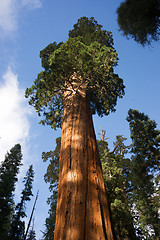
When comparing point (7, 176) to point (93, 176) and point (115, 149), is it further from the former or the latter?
point (93, 176)

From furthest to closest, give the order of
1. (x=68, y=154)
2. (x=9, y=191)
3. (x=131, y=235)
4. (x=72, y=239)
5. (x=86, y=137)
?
(x=9, y=191), (x=131, y=235), (x=86, y=137), (x=68, y=154), (x=72, y=239)

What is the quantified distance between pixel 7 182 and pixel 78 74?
1778cm

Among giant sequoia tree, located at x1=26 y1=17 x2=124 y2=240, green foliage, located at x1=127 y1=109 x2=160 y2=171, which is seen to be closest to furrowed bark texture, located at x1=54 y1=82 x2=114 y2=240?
giant sequoia tree, located at x1=26 y1=17 x2=124 y2=240

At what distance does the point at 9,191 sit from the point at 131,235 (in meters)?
16.0

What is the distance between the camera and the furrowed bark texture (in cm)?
211

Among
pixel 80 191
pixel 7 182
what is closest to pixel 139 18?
pixel 80 191

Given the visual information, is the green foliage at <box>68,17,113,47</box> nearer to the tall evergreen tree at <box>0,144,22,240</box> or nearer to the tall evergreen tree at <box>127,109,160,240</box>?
the tall evergreen tree at <box>127,109,160,240</box>

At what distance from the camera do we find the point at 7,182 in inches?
725

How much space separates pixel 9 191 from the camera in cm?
1795

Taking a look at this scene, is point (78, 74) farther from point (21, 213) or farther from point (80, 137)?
point (21, 213)

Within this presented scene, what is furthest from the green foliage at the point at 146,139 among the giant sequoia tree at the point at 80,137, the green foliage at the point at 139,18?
the green foliage at the point at 139,18

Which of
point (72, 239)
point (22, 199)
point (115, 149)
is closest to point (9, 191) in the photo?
point (22, 199)

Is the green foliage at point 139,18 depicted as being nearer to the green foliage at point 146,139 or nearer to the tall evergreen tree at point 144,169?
the tall evergreen tree at point 144,169

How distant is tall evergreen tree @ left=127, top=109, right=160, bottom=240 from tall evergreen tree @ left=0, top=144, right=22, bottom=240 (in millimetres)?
14114
